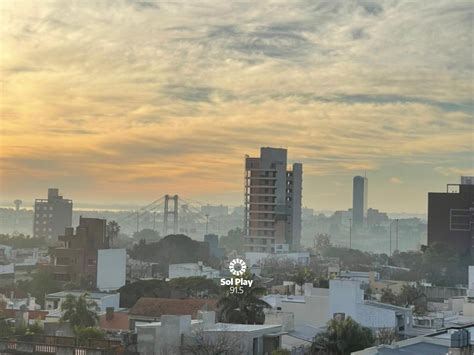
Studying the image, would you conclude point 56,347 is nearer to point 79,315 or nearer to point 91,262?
point 79,315

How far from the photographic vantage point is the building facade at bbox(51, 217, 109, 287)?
198 feet

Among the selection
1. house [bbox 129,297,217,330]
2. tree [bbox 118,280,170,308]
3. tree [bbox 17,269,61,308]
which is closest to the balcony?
house [bbox 129,297,217,330]

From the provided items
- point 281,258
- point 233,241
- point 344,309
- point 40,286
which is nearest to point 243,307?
point 344,309

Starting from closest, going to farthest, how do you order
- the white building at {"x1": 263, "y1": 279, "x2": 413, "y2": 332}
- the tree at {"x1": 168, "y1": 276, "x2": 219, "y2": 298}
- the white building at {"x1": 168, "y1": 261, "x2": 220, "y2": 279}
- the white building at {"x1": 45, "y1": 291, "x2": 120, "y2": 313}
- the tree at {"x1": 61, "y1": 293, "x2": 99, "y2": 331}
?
the tree at {"x1": 61, "y1": 293, "x2": 99, "y2": 331}, the white building at {"x1": 263, "y1": 279, "x2": 413, "y2": 332}, the white building at {"x1": 45, "y1": 291, "x2": 120, "y2": 313}, the tree at {"x1": 168, "y1": 276, "x2": 219, "y2": 298}, the white building at {"x1": 168, "y1": 261, "x2": 220, "y2": 279}

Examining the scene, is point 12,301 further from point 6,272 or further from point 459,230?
point 459,230

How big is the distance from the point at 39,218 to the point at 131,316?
386ft

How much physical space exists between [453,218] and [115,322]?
226ft

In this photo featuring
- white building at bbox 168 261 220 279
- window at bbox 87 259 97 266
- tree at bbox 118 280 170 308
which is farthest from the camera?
white building at bbox 168 261 220 279

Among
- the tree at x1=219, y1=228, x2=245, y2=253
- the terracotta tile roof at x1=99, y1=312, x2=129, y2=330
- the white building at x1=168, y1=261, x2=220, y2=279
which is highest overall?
the tree at x1=219, y1=228, x2=245, y2=253

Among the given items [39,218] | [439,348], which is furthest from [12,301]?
[39,218]

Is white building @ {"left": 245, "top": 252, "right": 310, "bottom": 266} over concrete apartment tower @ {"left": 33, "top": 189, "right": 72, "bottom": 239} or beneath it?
beneath

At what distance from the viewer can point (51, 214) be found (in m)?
150

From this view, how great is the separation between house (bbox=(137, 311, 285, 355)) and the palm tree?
669 centimetres

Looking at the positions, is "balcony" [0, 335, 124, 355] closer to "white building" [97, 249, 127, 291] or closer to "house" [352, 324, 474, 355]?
"house" [352, 324, 474, 355]
